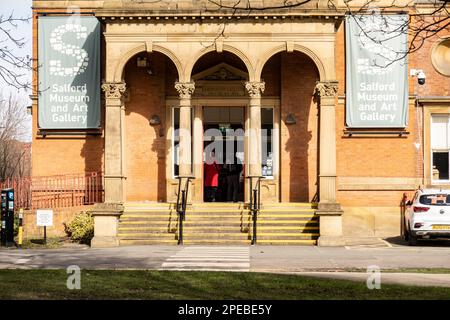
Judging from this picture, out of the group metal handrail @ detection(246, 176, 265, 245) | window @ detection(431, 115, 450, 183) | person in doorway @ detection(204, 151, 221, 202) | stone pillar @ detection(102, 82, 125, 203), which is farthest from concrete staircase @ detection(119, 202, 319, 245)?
window @ detection(431, 115, 450, 183)

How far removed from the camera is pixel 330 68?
23.9 meters

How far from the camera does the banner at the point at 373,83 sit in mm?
26266

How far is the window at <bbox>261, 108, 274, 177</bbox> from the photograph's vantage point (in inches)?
1078

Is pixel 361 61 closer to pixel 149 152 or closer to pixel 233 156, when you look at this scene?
pixel 233 156

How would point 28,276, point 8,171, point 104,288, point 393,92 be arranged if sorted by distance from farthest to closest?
point 8,171 < point 393,92 < point 28,276 < point 104,288

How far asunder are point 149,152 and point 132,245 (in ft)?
16.9

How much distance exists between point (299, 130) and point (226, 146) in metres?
2.72

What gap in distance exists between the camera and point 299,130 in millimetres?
27062

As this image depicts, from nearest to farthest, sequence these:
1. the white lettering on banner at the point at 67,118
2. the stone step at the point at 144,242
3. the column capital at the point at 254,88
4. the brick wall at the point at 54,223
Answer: the stone step at the point at 144,242 < the column capital at the point at 254,88 < the brick wall at the point at 54,223 < the white lettering on banner at the point at 67,118

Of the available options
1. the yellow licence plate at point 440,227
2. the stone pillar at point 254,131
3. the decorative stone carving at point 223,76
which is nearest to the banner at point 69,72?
the decorative stone carving at point 223,76

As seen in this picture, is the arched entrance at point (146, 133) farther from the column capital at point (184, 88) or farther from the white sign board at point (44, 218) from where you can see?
the white sign board at point (44, 218)

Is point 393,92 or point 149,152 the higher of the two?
point 393,92

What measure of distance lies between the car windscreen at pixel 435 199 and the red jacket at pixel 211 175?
737 centimetres
